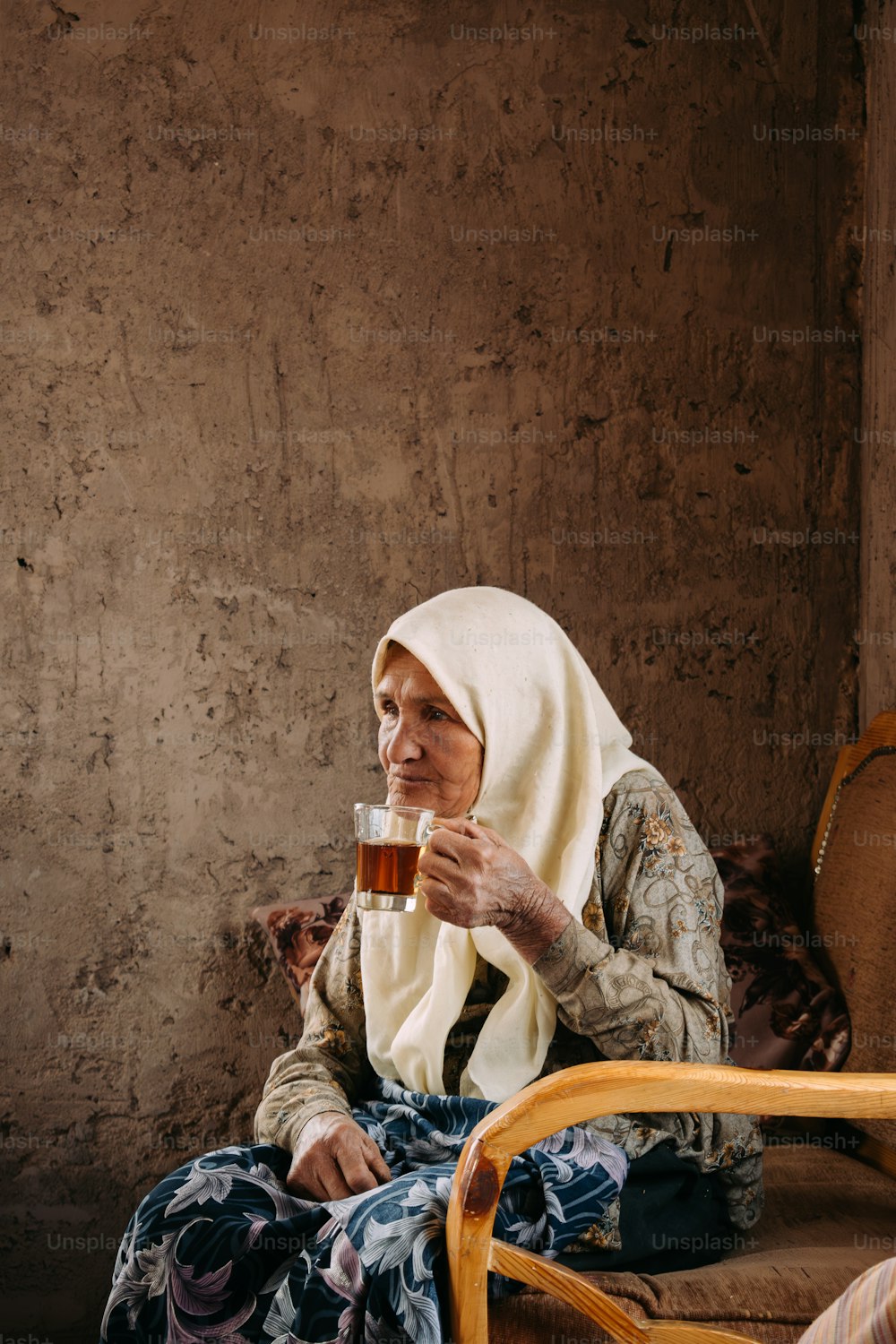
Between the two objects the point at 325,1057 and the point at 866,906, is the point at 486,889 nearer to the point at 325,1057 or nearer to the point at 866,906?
the point at 325,1057

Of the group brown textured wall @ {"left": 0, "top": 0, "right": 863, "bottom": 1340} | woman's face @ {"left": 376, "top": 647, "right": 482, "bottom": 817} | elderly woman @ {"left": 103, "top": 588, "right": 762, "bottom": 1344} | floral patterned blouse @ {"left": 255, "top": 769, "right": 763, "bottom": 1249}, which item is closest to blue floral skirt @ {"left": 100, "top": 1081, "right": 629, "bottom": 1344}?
elderly woman @ {"left": 103, "top": 588, "right": 762, "bottom": 1344}

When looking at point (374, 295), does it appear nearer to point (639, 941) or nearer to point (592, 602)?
point (592, 602)

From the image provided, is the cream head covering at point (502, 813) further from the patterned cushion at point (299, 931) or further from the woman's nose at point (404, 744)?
the patterned cushion at point (299, 931)

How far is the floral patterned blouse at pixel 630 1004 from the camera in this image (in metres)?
1.85

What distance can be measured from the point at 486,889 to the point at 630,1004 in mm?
319

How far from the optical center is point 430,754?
212 cm

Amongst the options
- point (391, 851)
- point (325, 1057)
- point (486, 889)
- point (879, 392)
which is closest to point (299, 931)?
point (325, 1057)

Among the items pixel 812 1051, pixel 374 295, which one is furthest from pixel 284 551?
pixel 812 1051

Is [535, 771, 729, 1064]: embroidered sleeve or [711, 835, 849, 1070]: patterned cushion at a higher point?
[535, 771, 729, 1064]: embroidered sleeve

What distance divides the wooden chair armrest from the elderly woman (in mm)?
Result: 76

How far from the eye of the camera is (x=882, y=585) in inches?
123

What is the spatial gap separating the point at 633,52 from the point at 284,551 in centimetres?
178

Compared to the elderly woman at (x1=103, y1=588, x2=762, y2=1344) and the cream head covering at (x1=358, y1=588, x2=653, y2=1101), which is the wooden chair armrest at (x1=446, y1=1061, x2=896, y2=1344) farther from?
the cream head covering at (x1=358, y1=588, x2=653, y2=1101)

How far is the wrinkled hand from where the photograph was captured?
1.84m
